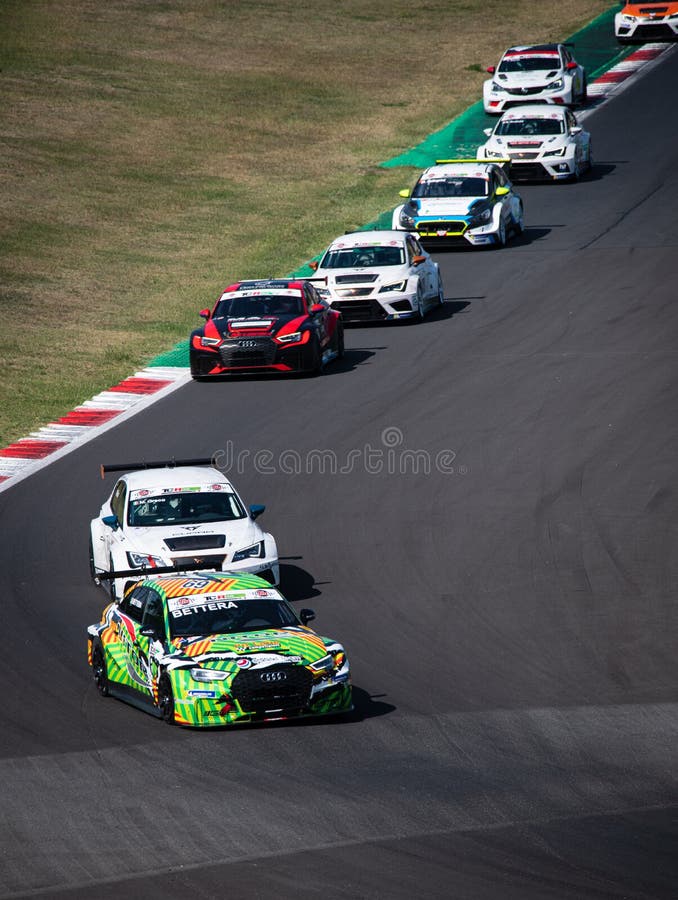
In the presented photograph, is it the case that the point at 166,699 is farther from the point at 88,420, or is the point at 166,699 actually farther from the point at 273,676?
the point at 88,420

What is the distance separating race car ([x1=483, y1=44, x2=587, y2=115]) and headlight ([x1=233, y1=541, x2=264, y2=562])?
32.6m

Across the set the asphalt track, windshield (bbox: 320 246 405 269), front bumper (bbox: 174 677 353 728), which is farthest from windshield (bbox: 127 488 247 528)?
windshield (bbox: 320 246 405 269)

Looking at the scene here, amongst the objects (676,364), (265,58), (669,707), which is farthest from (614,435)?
(265,58)

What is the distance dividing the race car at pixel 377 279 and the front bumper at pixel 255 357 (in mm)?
3397

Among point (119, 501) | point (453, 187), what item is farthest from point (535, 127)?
point (119, 501)

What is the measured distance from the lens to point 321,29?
66.0 meters

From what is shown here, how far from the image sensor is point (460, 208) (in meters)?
37.3

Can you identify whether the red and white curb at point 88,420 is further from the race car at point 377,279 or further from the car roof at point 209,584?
the car roof at point 209,584

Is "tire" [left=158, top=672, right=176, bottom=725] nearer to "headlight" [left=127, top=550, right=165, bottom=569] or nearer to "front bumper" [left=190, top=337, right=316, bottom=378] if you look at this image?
"headlight" [left=127, top=550, right=165, bottom=569]

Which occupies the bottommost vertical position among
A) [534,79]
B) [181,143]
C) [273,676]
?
[273,676]

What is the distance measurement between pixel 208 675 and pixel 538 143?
100 ft

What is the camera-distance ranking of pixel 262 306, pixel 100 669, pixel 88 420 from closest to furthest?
1. pixel 100 669
2. pixel 88 420
3. pixel 262 306

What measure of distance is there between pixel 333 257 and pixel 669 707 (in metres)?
19.4

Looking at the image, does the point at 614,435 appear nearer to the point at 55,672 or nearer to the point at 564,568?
the point at 564,568
